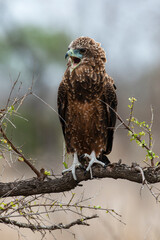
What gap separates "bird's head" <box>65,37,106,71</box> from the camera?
4043mm

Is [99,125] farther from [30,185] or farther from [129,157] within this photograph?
[129,157]

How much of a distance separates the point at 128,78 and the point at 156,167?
50.6 feet

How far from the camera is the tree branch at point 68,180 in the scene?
3139 mm

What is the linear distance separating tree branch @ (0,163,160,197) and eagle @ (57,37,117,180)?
501 mm

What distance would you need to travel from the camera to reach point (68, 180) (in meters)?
3.51

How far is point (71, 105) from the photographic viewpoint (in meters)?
4.17

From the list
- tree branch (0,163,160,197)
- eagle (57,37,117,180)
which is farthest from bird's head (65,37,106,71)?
tree branch (0,163,160,197)

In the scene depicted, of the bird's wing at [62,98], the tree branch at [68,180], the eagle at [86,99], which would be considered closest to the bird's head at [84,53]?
the eagle at [86,99]

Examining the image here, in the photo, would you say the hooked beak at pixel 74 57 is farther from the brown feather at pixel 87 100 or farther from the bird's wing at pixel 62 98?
the bird's wing at pixel 62 98

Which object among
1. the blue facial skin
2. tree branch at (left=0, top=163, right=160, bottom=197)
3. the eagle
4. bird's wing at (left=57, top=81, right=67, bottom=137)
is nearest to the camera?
tree branch at (left=0, top=163, right=160, bottom=197)

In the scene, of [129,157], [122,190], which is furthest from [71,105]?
[129,157]

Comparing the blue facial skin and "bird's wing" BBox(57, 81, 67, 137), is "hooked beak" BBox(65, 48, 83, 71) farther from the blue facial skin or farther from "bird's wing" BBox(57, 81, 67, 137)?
"bird's wing" BBox(57, 81, 67, 137)

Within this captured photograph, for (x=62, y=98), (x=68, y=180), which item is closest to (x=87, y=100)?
(x=62, y=98)

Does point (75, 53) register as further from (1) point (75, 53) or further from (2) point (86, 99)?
(2) point (86, 99)
